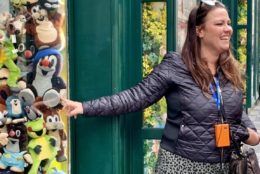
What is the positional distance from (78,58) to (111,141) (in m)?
0.50

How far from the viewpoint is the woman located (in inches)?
108

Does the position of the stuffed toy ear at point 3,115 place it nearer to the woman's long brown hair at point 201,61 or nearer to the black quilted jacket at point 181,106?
the black quilted jacket at point 181,106

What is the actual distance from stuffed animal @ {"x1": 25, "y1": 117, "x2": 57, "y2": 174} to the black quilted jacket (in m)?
0.35

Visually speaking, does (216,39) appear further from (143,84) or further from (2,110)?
(2,110)

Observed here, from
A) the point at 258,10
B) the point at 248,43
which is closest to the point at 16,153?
the point at 248,43

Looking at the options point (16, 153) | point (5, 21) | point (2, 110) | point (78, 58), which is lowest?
point (16, 153)

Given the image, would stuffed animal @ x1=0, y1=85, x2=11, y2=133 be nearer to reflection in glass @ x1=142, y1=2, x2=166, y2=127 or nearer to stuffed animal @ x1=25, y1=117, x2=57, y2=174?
stuffed animal @ x1=25, y1=117, x2=57, y2=174

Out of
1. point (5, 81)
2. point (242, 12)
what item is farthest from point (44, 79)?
point (242, 12)

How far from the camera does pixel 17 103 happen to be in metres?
3.05

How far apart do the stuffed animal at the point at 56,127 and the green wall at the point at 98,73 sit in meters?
0.08

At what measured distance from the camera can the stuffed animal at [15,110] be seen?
3047 mm

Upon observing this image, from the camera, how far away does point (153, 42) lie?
3.40 metres

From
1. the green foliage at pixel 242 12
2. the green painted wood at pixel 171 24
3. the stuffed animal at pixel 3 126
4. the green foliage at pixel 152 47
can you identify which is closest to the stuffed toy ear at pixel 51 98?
the stuffed animal at pixel 3 126

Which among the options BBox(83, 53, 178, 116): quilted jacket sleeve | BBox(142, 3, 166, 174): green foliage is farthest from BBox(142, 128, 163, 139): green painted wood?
BBox(83, 53, 178, 116): quilted jacket sleeve
